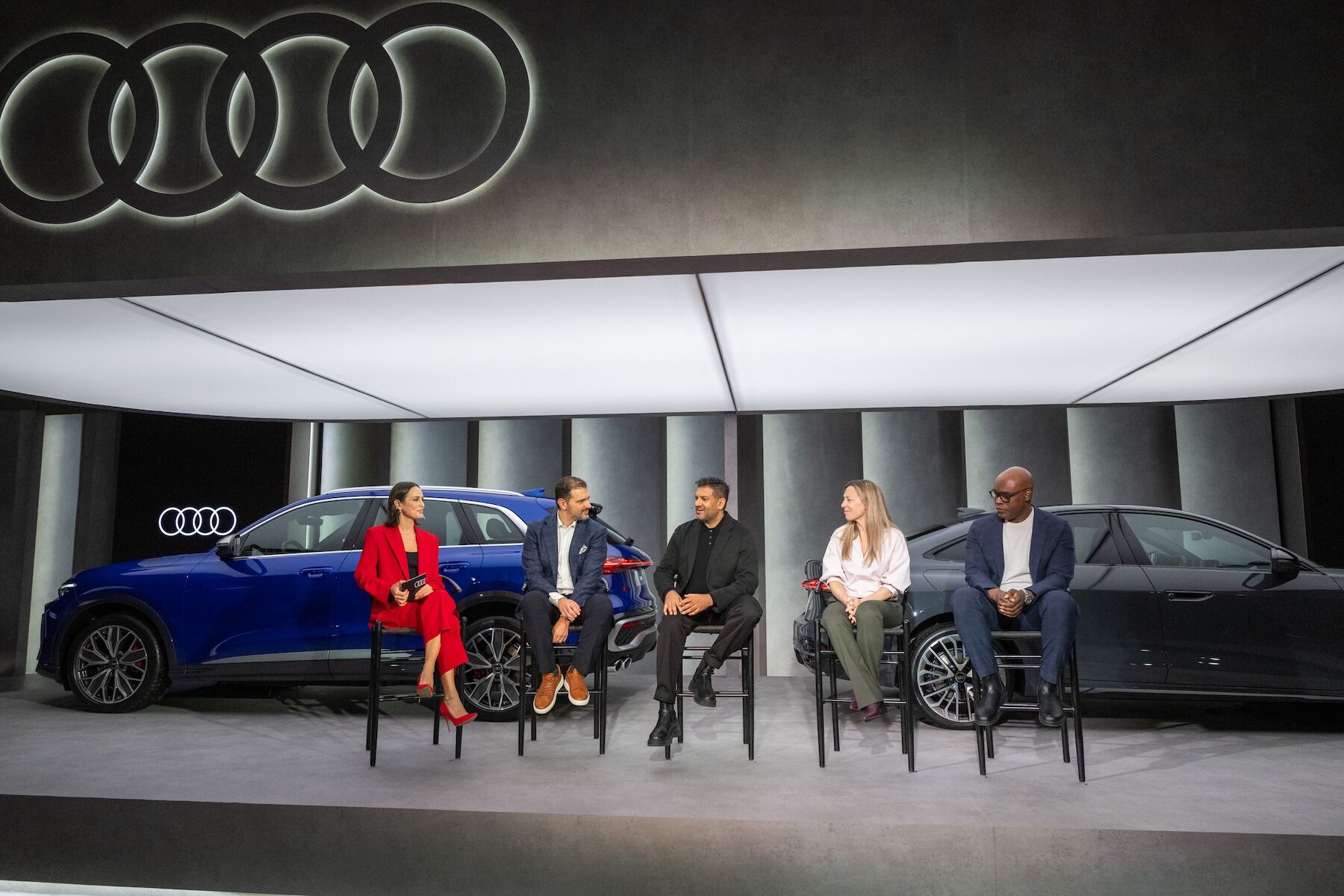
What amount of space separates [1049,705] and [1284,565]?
1786mm

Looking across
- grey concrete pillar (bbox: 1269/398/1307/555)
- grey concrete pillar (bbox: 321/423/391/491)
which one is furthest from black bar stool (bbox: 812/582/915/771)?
grey concrete pillar (bbox: 321/423/391/491)

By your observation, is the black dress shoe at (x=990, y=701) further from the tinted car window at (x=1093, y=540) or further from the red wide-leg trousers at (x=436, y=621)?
the red wide-leg trousers at (x=436, y=621)

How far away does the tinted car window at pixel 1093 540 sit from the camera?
17.5 feet

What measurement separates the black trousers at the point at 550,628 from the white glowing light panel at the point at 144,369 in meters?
2.54

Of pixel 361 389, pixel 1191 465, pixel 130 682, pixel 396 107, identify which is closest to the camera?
pixel 396 107

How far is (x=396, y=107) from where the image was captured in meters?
4.36

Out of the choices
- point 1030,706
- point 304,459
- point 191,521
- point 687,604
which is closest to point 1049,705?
point 1030,706

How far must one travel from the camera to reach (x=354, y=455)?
8.56 m

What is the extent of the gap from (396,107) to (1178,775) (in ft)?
15.5

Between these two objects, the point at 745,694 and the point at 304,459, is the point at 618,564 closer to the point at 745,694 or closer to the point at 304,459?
the point at 745,694

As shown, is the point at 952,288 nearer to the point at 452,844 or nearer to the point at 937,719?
the point at 937,719

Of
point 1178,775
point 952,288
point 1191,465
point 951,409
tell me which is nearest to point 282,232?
point 952,288

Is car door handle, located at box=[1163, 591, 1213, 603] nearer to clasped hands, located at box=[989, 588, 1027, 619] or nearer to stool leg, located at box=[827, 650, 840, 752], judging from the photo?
clasped hands, located at box=[989, 588, 1027, 619]

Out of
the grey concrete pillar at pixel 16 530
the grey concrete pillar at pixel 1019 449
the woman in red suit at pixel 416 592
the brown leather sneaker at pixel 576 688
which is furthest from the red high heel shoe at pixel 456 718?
the grey concrete pillar at pixel 16 530
